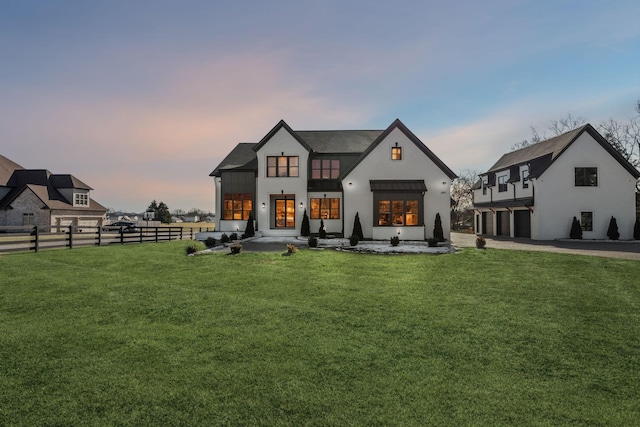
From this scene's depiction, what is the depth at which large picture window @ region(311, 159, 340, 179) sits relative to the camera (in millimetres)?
28031

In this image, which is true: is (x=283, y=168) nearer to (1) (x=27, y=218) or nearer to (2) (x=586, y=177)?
(2) (x=586, y=177)

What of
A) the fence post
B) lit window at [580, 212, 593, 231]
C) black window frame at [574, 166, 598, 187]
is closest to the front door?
the fence post

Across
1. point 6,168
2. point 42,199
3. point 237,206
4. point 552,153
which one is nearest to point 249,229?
point 237,206

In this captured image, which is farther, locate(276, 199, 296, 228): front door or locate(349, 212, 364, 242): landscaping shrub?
locate(276, 199, 296, 228): front door

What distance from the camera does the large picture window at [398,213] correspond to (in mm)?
24250

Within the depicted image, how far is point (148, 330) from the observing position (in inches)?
278

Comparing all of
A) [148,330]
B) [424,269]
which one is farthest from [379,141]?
[148,330]

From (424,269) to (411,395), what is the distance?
992 centimetres

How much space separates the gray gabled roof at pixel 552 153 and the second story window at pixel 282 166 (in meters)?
20.3

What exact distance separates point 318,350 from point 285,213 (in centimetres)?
2163

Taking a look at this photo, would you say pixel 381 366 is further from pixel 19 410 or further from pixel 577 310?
pixel 577 310

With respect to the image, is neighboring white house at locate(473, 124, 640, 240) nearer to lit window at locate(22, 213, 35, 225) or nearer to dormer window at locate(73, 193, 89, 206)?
dormer window at locate(73, 193, 89, 206)

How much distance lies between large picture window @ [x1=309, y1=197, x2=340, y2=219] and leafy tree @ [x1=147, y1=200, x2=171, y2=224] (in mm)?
63070

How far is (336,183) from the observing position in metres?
27.5
